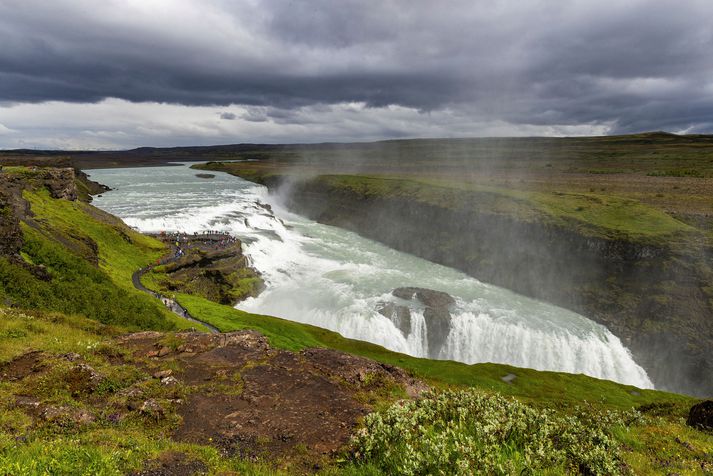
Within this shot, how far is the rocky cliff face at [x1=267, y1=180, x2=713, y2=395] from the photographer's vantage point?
51.4 meters

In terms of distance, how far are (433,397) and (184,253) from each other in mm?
58437

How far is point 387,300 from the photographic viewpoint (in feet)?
181

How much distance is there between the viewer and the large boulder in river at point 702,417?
38.5ft

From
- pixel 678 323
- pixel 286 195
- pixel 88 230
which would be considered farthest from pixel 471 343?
pixel 286 195

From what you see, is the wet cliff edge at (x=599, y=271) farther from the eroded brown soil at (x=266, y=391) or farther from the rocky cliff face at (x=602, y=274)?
the eroded brown soil at (x=266, y=391)

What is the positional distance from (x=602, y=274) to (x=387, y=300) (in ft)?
130

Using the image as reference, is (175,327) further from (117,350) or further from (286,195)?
(286,195)

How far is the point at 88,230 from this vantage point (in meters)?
54.4

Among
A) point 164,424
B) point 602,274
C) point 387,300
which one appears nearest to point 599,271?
point 602,274

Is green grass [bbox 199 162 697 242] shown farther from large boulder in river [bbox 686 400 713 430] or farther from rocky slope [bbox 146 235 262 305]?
large boulder in river [bbox 686 400 713 430]

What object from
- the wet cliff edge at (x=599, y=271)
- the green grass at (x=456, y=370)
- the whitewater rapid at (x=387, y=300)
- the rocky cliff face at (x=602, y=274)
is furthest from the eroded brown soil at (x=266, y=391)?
the wet cliff edge at (x=599, y=271)

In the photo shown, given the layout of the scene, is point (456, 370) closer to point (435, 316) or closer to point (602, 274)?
point (435, 316)

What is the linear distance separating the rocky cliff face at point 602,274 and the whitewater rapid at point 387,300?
3.53 metres

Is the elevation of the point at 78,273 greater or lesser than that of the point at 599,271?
greater
